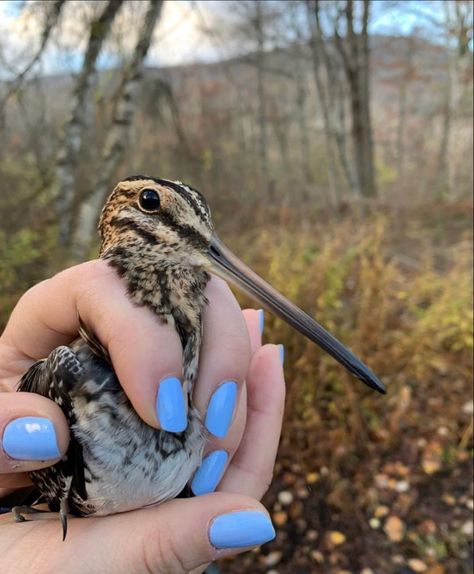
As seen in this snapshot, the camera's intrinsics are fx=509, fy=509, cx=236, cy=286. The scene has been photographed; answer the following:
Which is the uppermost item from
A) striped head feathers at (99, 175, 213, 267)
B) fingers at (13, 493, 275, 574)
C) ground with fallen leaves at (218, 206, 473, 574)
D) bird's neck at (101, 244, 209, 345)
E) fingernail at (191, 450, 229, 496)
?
striped head feathers at (99, 175, 213, 267)

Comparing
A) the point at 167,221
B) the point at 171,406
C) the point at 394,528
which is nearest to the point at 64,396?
the point at 171,406

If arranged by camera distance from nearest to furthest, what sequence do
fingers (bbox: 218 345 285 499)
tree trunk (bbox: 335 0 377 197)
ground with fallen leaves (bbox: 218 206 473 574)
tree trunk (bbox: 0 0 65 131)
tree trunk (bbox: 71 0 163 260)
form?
fingers (bbox: 218 345 285 499)
ground with fallen leaves (bbox: 218 206 473 574)
tree trunk (bbox: 0 0 65 131)
tree trunk (bbox: 71 0 163 260)
tree trunk (bbox: 335 0 377 197)

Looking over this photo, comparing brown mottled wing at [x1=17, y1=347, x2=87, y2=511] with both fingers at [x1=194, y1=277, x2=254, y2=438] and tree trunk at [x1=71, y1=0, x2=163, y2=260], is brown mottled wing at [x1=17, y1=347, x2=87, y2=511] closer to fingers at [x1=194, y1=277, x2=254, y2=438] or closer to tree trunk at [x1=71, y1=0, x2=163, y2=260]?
fingers at [x1=194, y1=277, x2=254, y2=438]

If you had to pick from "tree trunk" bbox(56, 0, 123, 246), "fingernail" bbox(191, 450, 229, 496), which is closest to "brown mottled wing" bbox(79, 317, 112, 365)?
"fingernail" bbox(191, 450, 229, 496)

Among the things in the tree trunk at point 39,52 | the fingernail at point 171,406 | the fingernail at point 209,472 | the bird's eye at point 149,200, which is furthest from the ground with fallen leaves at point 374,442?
the tree trunk at point 39,52

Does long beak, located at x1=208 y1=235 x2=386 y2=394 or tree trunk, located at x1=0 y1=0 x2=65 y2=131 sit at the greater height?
tree trunk, located at x1=0 y1=0 x2=65 y2=131

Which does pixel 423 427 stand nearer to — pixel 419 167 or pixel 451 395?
pixel 451 395

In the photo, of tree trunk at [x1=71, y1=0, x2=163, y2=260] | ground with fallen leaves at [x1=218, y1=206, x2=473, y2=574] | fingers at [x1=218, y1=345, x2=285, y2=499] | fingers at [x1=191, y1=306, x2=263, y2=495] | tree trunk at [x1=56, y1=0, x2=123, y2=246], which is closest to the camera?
fingers at [x1=191, y1=306, x2=263, y2=495]

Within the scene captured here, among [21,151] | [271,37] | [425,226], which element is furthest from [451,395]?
[271,37]

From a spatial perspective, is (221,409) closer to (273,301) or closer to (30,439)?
(273,301)
